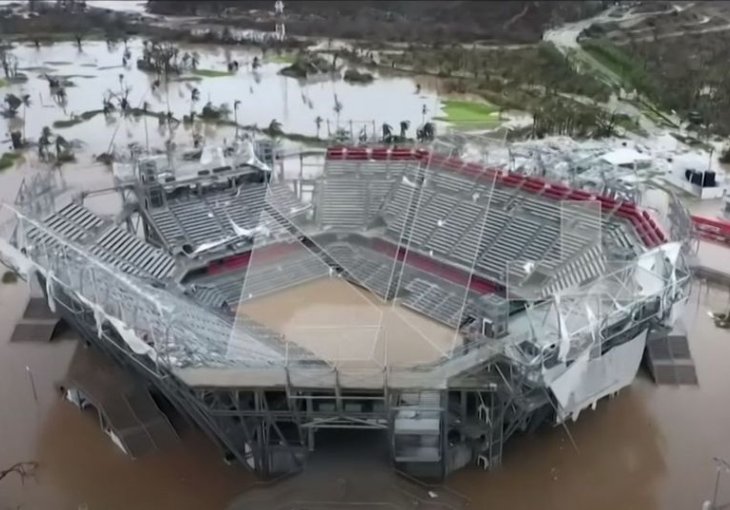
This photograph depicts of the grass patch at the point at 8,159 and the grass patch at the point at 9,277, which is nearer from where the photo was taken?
the grass patch at the point at 9,277

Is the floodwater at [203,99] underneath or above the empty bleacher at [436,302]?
above

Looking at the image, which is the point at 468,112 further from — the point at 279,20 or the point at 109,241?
the point at 279,20

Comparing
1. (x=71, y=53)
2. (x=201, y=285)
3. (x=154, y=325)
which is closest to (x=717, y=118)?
(x=201, y=285)

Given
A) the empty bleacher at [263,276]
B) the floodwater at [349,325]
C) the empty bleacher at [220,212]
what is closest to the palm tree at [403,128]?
the empty bleacher at [220,212]

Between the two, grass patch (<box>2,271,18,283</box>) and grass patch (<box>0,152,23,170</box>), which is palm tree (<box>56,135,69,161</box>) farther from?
grass patch (<box>2,271,18,283</box>)

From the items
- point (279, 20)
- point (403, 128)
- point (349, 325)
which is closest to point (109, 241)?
point (349, 325)

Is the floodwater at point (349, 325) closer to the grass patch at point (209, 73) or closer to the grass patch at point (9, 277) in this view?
the grass patch at point (9, 277)

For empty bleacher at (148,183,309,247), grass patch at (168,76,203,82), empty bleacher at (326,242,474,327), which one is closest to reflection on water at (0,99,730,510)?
empty bleacher at (326,242,474,327)
